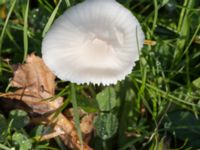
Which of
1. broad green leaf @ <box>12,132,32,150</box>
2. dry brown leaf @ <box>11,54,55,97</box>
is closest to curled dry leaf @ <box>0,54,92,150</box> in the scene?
dry brown leaf @ <box>11,54,55,97</box>

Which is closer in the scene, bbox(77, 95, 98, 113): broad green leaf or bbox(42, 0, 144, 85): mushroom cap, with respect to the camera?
bbox(42, 0, 144, 85): mushroom cap

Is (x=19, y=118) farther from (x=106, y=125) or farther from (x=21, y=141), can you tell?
(x=106, y=125)

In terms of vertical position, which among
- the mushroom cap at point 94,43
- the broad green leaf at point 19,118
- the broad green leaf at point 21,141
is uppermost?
the mushroom cap at point 94,43

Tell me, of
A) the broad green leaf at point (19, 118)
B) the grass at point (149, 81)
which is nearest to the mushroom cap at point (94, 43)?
the grass at point (149, 81)

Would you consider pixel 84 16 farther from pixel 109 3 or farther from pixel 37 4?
pixel 37 4

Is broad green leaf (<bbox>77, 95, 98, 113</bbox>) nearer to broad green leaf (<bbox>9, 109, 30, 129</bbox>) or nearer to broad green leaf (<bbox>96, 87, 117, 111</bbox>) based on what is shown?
broad green leaf (<bbox>96, 87, 117, 111</bbox>)

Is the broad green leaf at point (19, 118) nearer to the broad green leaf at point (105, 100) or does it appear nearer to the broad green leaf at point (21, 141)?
the broad green leaf at point (21, 141)
